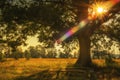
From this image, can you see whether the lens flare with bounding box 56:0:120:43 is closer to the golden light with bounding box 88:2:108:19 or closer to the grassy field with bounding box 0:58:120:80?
the golden light with bounding box 88:2:108:19

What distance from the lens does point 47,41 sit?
38.3 meters

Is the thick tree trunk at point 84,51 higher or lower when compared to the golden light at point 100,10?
lower

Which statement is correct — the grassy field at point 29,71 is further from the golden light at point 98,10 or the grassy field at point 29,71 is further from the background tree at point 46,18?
the golden light at point 98,10

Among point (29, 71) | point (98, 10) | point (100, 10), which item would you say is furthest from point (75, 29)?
point (29, 71)

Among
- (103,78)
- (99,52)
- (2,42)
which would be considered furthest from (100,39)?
(103,78)

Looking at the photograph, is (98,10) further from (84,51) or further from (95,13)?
(84,51)

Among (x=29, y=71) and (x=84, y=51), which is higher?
(x=84, y=51)

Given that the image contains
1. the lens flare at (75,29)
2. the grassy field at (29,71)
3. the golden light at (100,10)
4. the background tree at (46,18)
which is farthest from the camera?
the lens flare at (75,29)

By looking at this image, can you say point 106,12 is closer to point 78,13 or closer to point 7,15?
point 78,13

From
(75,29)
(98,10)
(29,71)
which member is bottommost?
(29,71)

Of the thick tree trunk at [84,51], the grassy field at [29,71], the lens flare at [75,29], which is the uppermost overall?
the lens flare at [75,29]

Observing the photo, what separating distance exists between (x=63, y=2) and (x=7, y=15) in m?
5.58

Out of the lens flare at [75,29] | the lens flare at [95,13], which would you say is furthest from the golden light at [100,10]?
the lens flare at [75,29]

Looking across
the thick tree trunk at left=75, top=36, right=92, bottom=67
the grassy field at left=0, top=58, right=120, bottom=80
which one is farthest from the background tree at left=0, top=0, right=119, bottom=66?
the grassy field at left=0, top=58, right=120, bottom=80
